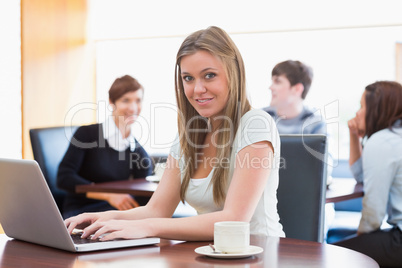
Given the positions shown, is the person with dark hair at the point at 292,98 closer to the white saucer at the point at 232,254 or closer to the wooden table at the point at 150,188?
the wooden table at the point at 150,188

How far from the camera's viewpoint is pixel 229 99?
5.64 ft

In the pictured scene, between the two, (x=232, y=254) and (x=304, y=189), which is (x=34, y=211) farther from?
(x=304, y=189)

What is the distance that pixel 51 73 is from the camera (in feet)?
16.3

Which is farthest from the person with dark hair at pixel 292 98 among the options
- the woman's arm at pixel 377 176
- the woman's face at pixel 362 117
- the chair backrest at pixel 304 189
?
the chair backrest at pixel 304 189

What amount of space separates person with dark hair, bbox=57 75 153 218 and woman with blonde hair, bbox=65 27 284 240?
1696mm

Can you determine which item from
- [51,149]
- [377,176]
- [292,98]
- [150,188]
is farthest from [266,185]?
[292,98]

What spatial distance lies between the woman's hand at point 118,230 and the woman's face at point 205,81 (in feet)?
1.50

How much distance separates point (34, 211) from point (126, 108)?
2.31m

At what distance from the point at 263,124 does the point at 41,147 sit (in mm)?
2158

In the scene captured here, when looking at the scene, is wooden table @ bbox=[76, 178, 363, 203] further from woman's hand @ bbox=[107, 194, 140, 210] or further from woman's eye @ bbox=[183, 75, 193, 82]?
woman's eye @ bbox=[183, 75, 193, 82]

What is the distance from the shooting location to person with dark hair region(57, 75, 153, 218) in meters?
3.42

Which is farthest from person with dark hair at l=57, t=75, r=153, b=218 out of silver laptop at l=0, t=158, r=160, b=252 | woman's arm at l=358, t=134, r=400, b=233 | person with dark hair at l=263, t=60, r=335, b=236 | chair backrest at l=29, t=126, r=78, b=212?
silver laptop at l=0, t=158, r=160, b=252

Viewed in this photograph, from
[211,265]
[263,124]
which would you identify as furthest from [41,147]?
[211,265]

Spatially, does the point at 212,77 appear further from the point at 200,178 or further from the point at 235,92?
the point at 200,178
